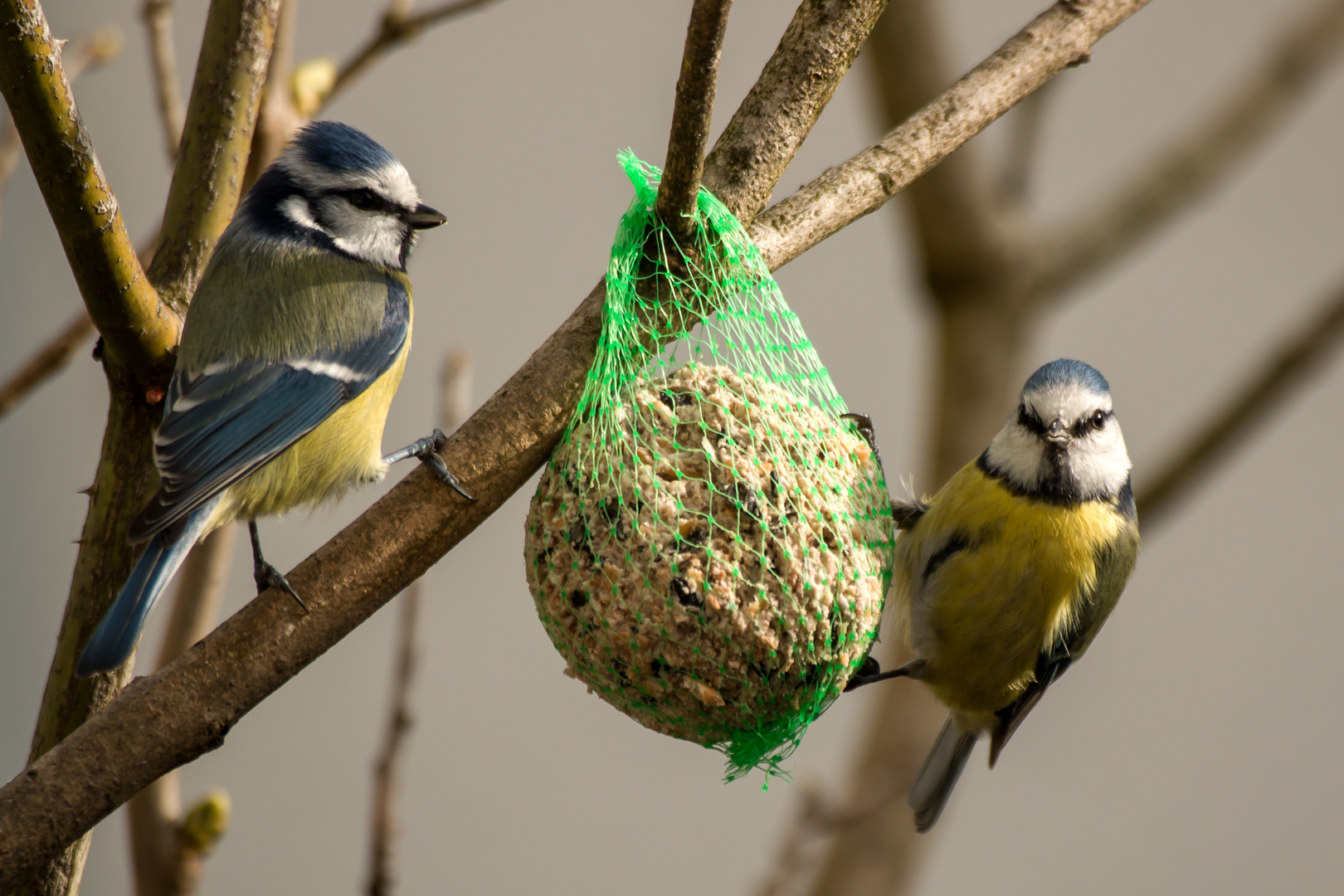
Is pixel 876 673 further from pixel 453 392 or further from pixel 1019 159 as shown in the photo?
pixel 1019 159

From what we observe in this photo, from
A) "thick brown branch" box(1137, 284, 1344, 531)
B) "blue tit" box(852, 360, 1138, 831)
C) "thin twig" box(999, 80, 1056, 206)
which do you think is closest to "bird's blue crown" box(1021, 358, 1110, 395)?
"blue tit" box(852, 360, 1138, 831)

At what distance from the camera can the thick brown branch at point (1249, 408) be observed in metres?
2.45

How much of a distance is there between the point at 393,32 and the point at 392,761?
1.23m

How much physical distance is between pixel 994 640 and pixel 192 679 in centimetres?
142

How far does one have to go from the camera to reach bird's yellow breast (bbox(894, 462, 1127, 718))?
195 cm

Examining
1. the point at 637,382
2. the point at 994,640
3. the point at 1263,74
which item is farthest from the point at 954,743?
the point at 1263,74

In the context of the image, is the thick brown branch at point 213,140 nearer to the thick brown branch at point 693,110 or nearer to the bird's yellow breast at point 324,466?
the bird's yellow breast at point 324,466

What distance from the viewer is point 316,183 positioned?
6.07 ft

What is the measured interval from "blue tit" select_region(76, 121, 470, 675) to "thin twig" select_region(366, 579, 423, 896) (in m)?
0.26

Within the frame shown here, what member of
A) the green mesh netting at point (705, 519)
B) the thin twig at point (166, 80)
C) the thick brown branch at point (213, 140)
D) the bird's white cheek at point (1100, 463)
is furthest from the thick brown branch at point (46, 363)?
the bird's white cheek at point (1100, 463)

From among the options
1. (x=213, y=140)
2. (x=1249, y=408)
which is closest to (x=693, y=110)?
(x=213, y=140)

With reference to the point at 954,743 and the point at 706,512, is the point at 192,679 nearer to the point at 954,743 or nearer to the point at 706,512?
the point at 706,512

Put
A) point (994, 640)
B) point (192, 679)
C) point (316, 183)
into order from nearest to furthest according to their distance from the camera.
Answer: point (192, 679) < point (316, 183) < point (994, 640)

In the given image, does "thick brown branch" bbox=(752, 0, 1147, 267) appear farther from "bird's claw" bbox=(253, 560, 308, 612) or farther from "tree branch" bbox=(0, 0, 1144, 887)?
"bird's claw" bbox=(253, 560, 308, 612)
